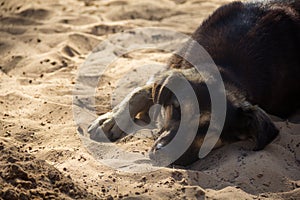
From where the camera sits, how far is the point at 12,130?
15.5 feet

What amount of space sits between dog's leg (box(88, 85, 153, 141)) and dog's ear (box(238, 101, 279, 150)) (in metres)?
0.98

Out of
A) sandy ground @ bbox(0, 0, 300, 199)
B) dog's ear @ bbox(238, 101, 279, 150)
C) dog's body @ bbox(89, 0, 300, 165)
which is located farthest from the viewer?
dog's body @ bbox(89, 0, 300, 165)

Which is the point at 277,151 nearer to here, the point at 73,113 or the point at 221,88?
the point at 221,88

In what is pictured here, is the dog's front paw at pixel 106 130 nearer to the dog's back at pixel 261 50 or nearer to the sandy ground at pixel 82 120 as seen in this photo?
the sandy ground at pixel 82 120

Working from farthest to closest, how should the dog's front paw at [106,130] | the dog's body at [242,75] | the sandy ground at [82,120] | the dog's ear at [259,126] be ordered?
the dog's front paw at [106,130] → the dog's body at [242,75] → the dog's ear at [259,126] → the sandy ground at [82,120]

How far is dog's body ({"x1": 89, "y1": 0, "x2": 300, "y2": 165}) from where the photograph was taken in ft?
14.9

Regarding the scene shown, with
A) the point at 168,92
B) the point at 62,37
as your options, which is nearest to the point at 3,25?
the point at 62,37

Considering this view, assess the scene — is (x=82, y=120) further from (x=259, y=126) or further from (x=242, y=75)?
(x=259, y=126)

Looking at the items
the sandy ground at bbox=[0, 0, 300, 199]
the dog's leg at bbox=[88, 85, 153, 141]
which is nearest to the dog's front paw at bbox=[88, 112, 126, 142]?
the dog's leg at bbox=[88, 85, 153, 141]

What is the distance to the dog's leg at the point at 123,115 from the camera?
4.95 meters

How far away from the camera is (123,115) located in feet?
16.8

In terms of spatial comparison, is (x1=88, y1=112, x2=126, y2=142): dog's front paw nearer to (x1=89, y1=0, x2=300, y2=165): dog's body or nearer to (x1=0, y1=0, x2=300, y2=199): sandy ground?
(x1=89, y1=0, x2=300, y2=165): dog's body

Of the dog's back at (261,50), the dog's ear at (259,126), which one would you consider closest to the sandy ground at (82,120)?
the dog's ear at (259,126)

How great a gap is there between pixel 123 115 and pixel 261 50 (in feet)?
4.29
